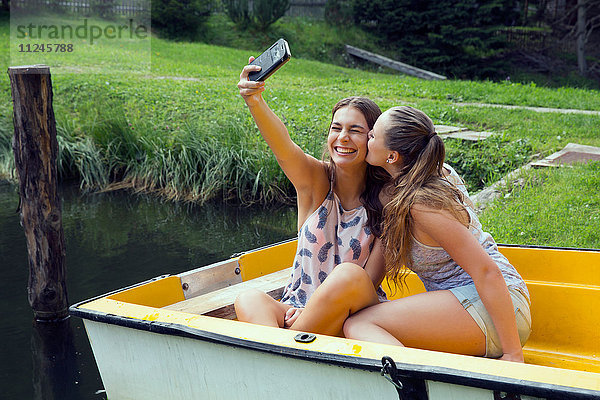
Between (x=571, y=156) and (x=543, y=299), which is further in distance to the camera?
(x=571, y=156)

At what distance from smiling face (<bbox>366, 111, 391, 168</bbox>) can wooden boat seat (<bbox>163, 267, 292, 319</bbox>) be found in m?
1.18

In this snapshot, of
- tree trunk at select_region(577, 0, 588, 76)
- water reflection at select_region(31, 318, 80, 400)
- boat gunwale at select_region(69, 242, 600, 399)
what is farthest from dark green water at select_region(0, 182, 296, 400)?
tree trunk at select_region(577, 0, 588, 76)

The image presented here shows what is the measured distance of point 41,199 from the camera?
4.93 m

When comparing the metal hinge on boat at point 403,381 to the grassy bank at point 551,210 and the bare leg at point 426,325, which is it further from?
the grassy bank at point 551,210

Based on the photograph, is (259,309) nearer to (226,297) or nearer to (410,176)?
(226,297)

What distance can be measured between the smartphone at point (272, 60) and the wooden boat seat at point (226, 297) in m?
1.26

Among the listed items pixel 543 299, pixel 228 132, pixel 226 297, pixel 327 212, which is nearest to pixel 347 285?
pixel 327 212

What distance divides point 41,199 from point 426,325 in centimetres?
329

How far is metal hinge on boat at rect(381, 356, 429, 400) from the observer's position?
2.36m

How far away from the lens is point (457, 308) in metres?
2.65

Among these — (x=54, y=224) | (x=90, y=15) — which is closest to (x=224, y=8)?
(x=90, y=15)

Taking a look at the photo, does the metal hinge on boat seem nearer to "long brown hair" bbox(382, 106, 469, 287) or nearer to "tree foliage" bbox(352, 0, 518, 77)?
"long brown hair" bbox(382, 106, 469, 287)

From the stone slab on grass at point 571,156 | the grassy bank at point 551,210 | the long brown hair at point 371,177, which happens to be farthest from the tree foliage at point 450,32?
the long brown hair at point 371,177

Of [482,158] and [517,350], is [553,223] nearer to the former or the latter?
[482,158]
